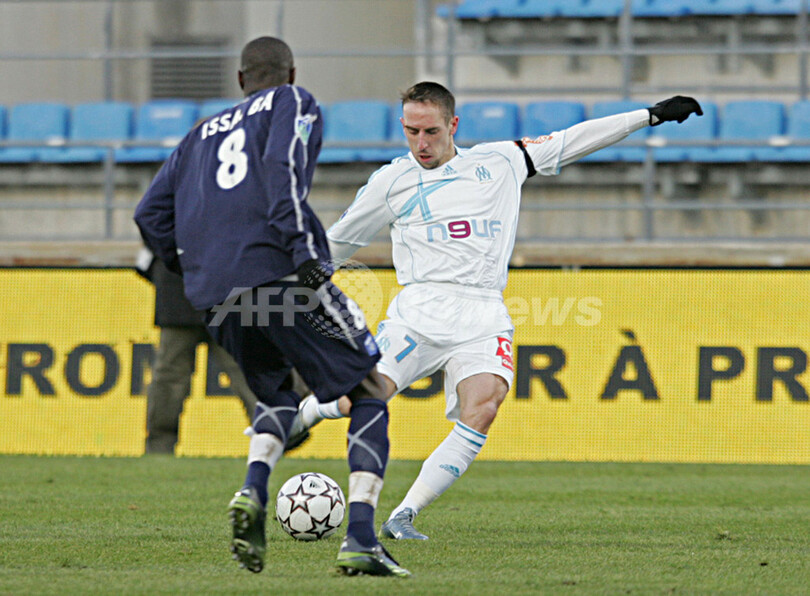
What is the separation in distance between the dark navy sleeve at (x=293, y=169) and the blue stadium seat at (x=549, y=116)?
A: 28.4 feet

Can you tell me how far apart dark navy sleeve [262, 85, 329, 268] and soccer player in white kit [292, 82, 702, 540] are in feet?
4.78

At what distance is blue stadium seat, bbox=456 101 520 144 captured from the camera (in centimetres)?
1305

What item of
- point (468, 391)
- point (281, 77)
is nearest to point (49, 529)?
point (468, 391)

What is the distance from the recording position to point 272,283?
4309mm

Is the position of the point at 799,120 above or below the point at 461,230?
above

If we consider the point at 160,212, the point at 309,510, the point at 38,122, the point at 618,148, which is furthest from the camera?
the point at 38,122

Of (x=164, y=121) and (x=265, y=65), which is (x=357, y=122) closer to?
(x=164, y=121)

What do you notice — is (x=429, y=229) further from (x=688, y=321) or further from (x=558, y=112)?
(x=558, y=112)

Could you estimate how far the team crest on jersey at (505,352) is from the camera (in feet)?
19.0

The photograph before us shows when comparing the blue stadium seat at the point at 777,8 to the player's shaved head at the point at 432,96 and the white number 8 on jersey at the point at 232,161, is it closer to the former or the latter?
the player's shaved head at the point at 432,96

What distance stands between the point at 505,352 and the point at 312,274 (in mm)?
1846

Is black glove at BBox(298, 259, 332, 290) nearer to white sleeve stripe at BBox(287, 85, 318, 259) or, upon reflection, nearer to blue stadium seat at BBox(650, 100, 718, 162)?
white sleeve stripe at BBox(287, 85, 318, 259)

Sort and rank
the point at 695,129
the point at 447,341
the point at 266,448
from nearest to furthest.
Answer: the point at 266,448 → the point at 447,341 → the point at 695,129

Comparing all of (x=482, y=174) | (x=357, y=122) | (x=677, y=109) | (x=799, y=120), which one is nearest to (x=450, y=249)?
(x=482, y=174)
